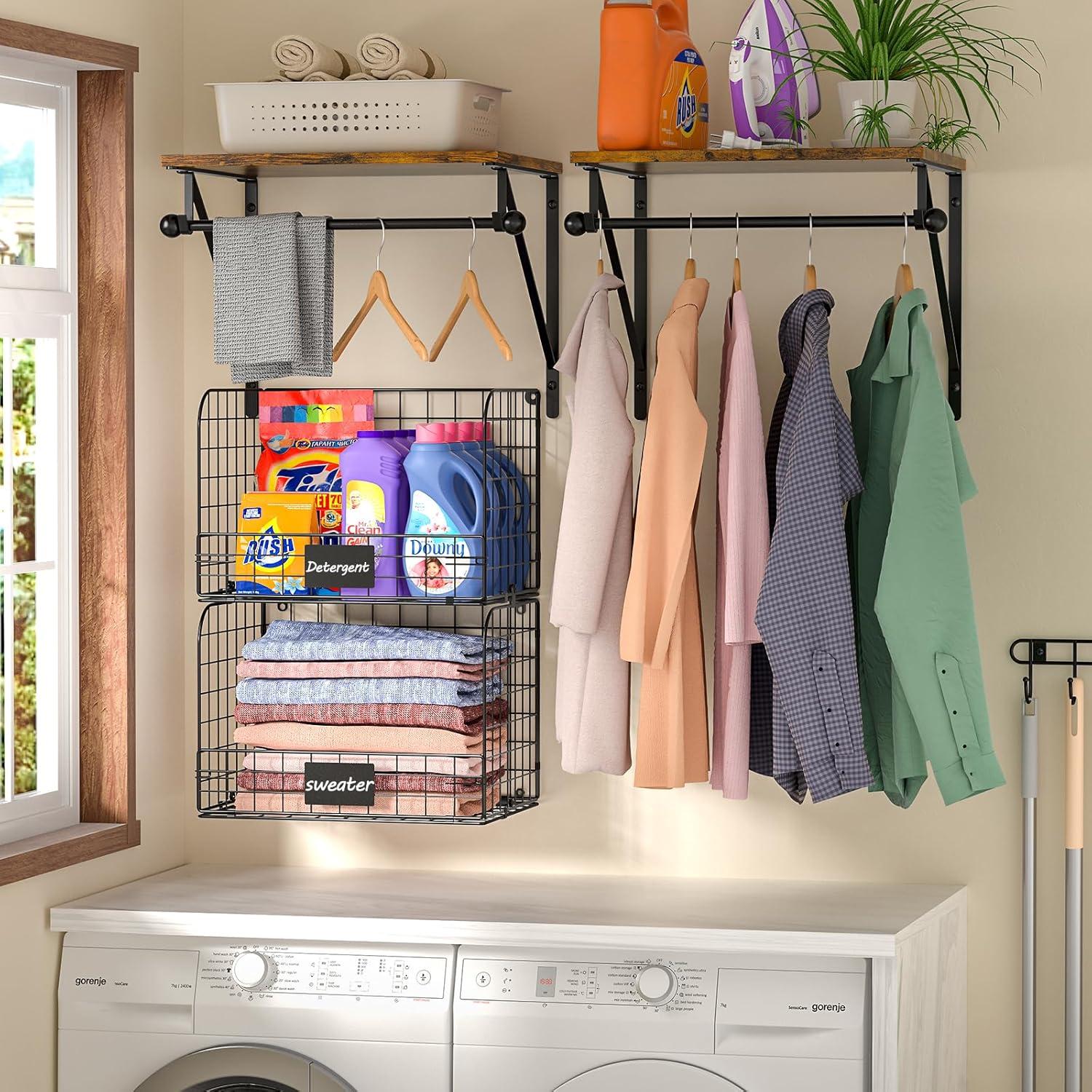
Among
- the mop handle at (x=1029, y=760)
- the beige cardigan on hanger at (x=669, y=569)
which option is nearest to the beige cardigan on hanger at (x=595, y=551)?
the beige cardigan on hanger at (x=669, y=569)

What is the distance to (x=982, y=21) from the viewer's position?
2711 mm

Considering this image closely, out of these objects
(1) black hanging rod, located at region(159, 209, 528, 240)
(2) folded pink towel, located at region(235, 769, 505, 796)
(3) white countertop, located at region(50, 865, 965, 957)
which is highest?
(1) black hanging rod, located at region(159, 209, 528, 240)

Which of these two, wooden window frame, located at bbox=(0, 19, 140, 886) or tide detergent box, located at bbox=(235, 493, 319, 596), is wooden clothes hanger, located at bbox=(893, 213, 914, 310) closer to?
tide detergent box, located at bbox=(235, 493, 319, 596)

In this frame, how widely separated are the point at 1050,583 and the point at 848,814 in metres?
0.56

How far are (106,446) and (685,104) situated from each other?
121 centimetres

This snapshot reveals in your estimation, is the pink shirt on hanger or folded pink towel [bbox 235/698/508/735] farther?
folded pink towel [bbox 235/698/508/735]

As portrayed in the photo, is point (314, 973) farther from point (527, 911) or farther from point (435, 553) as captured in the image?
point (435, 553)

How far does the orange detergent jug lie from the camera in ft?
8.13

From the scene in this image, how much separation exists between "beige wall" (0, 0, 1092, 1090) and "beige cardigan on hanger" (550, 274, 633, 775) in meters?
0.30

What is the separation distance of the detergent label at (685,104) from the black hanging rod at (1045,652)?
1.06 metres

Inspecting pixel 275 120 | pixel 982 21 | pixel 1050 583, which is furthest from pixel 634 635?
pixel 982 21

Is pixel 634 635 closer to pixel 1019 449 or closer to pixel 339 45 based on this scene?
pixel 1019 449

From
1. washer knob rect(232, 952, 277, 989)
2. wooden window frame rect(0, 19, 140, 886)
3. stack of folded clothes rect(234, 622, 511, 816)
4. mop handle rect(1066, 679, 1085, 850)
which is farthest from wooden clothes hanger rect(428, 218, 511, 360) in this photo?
mop handle rect(1066, 679, 1085, 850)

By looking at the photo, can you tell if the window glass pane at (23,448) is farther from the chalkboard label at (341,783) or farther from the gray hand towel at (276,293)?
the chalkboard label at (341,783)
